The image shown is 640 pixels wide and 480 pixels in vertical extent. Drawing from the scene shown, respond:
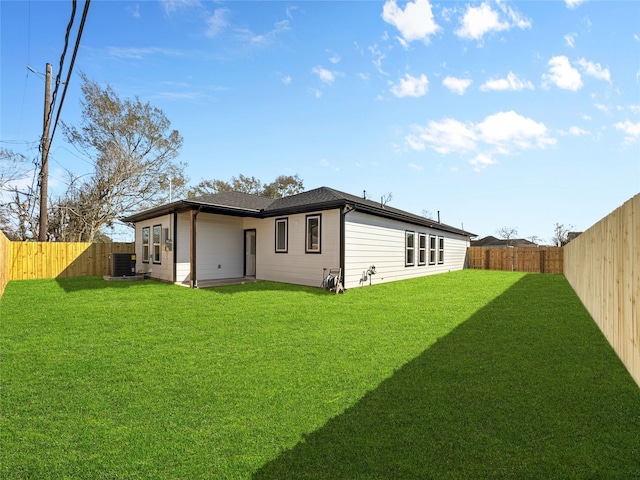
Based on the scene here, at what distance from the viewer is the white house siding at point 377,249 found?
10633 millimetres

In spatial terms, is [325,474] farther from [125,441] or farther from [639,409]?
[639,409]

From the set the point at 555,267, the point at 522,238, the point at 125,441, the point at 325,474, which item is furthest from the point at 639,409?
the point at 522,238

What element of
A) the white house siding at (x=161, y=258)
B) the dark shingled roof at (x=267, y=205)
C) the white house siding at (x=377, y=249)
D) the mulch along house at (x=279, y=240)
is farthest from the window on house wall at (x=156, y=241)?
the white house siding at (x=377, y=249)

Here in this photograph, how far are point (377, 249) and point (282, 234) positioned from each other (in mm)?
3464

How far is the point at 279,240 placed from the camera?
12.3 meters

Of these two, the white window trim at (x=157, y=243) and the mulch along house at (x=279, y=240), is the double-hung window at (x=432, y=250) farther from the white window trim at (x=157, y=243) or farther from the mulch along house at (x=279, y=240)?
the white window trim at (x=157, y=243)

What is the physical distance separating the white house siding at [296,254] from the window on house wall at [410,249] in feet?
15.4

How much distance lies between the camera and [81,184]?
20.6 m

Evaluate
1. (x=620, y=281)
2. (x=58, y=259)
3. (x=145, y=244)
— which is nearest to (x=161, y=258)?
(x=145, y=244)

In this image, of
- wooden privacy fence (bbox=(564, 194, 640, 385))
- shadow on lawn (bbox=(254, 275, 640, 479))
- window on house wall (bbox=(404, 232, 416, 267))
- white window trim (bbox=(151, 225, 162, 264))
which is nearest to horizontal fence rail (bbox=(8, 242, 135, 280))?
white window trim (bbox=(151, 225, 162, 264))

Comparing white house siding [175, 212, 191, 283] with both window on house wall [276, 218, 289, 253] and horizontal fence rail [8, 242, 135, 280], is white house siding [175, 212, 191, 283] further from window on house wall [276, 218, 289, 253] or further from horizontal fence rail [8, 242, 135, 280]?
horizontal fence rail [8, 242, 135, 280]

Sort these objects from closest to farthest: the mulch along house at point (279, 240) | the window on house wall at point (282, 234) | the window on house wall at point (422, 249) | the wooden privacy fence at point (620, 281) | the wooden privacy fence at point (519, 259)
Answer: the wooden privacy fence at point (620, 281)
the mulch along house at point (279, 240)
the window on house wall at point (282, 234)
the window on house wall at point (422, 249)
the wooden privacy fence at point (519, 259)

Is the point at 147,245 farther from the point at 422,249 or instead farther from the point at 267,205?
the point at 422,249

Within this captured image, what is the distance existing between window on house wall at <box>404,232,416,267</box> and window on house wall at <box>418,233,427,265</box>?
63 centimetres
